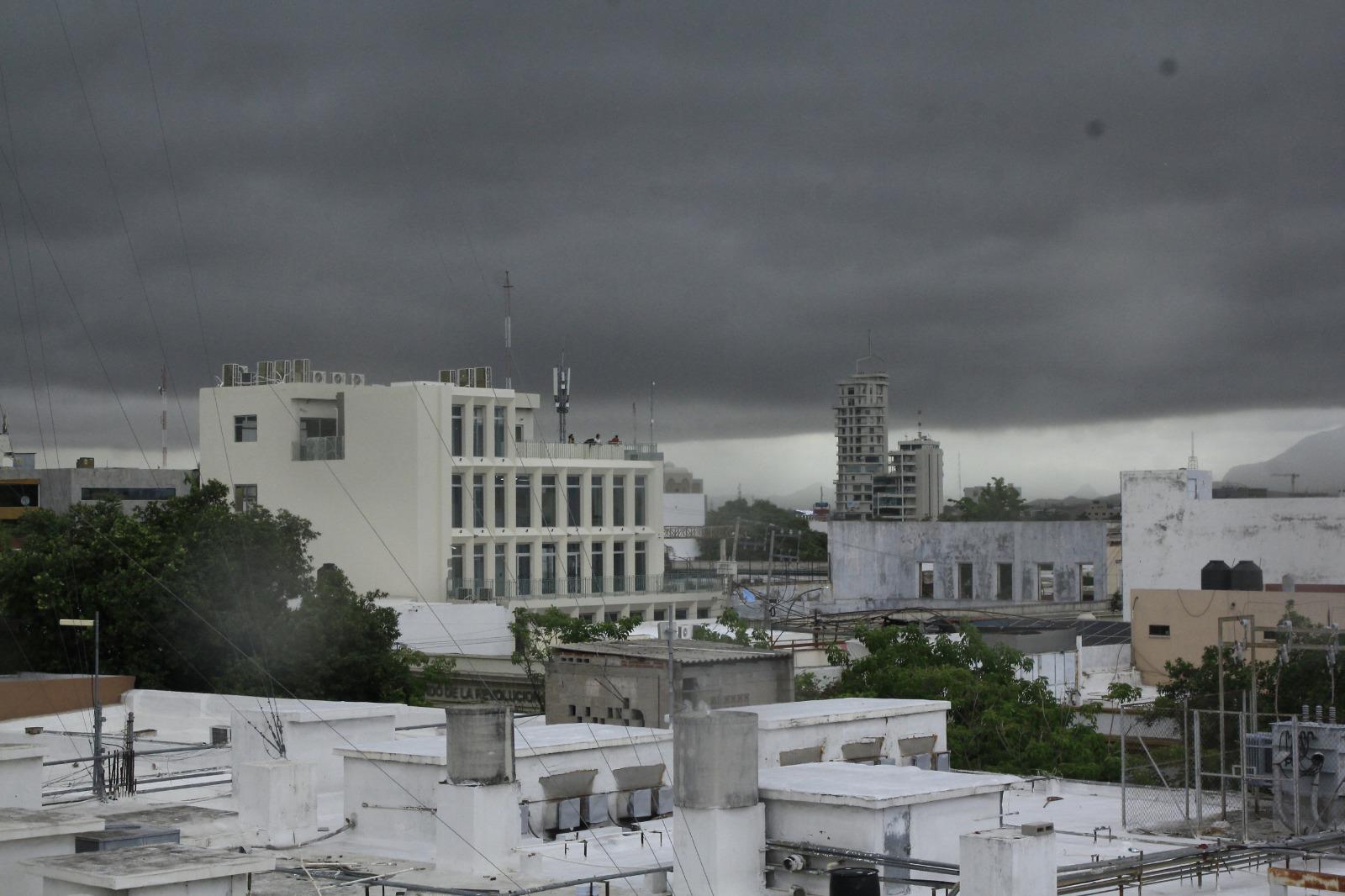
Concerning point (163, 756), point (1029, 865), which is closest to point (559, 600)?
point (163, 756)

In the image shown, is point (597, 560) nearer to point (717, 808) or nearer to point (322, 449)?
point (322, 449)

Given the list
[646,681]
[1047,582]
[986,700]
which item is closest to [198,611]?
[646,681]

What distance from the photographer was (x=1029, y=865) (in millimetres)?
14797

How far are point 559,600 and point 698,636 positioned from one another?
22498mm

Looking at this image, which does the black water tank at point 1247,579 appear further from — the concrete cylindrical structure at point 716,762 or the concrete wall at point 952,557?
the concrete cylindrical structure at point 716,762

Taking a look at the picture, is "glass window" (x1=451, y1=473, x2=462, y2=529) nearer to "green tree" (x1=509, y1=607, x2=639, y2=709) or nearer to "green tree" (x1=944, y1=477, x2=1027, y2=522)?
"green tree" (x1=509, y1=607, x2=639, y2=709)

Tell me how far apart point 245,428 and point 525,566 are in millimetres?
13876

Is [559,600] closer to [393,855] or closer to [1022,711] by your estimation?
[1022,711]

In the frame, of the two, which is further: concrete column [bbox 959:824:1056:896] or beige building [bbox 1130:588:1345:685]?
beige building [bbox 1130:588:1345:685]

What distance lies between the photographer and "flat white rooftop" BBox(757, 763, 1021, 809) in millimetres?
17250

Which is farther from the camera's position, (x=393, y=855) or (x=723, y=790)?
(x=393, y=855)

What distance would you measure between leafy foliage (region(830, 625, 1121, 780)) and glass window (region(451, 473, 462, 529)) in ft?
87.5

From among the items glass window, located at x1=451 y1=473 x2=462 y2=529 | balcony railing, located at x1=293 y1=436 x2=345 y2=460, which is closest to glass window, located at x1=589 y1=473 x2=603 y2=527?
glass window, located at x1=451 y1=473 x2=462 y2=529

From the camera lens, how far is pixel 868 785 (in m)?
18.2
